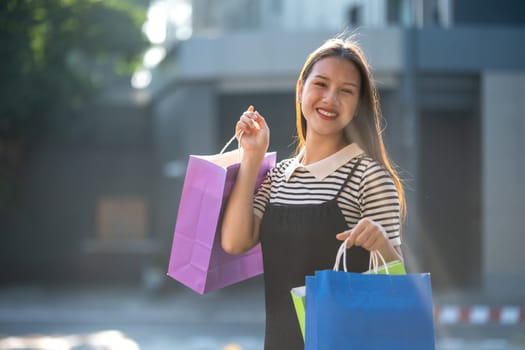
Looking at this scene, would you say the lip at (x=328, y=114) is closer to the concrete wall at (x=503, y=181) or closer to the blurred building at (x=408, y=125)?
the blurred building at (x=408, y=125)

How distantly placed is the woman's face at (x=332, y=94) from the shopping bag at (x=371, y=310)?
543 millimetres

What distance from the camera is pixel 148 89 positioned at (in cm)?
2709

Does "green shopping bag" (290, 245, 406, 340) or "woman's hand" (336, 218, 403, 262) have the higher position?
"woman's hand" (336, 218, 403, 262)

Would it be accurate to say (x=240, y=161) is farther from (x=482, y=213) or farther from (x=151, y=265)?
(x=151, y=265)

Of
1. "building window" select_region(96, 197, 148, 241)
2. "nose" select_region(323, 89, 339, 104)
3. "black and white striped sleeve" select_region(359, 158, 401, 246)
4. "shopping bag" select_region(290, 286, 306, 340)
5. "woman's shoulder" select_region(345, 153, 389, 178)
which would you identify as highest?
"nose" select_region(323, 89, 339, 104)

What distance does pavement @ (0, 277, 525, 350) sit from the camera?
Answer: 41.9 feet

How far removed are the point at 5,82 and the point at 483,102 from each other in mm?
9457

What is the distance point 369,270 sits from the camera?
2.36 m

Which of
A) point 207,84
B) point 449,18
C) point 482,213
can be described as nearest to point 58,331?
point 207,84

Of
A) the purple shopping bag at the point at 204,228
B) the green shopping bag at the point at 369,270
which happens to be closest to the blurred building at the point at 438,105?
the purple shopping bag at the point at 204,228

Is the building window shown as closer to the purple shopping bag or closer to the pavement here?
the pavement

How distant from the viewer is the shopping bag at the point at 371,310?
220cm

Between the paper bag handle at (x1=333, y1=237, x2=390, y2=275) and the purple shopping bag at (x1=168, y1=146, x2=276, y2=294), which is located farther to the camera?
the purple shopping bag at (x1=168, y1=146, x2=276, y2=294)

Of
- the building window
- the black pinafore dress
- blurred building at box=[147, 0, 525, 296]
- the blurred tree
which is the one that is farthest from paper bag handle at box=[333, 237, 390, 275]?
the building window
